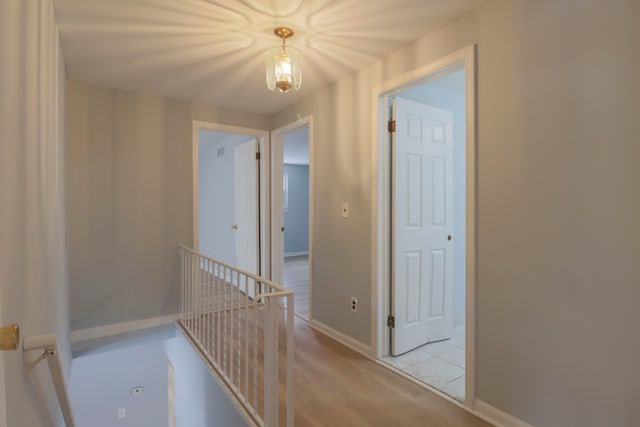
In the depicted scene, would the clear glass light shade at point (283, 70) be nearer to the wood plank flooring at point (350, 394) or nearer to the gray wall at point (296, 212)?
the wood plank flooring at point (350, 394)

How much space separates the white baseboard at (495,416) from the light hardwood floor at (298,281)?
4.95 ft

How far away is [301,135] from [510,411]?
4.56m

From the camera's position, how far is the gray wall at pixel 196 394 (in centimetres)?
223

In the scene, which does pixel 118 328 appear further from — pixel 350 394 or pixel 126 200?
pixel 350 394

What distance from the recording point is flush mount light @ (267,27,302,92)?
1.90 m

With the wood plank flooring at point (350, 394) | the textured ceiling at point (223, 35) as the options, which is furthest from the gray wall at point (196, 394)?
the textured ceiling at point (223, 35)

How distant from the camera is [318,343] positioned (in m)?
2.84

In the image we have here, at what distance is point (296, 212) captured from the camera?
8203 millimetres

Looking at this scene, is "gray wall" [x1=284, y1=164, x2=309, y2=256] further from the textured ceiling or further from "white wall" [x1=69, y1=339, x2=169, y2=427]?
the textured ceiling

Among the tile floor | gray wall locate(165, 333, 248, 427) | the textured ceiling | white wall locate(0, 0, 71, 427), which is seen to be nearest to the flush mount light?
the textured ceiling

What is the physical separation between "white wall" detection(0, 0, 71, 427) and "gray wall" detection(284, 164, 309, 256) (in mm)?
6407

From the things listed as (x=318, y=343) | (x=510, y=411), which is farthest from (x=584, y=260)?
(x=318, y=343)

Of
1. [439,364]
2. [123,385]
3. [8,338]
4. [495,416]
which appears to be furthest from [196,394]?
[8,338]

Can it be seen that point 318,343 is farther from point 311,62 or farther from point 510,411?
point 311,62
